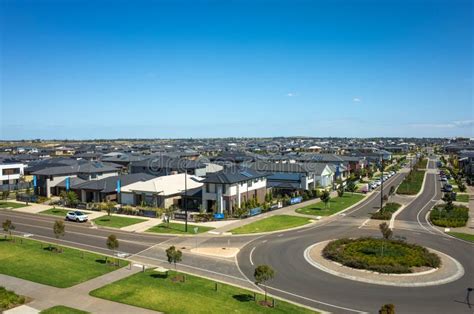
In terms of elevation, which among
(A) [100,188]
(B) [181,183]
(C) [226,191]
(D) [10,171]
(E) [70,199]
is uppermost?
(C) [226,191]

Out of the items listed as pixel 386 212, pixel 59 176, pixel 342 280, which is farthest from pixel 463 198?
pixel 59 176

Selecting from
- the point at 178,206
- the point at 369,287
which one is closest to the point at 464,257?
the point at 369,287

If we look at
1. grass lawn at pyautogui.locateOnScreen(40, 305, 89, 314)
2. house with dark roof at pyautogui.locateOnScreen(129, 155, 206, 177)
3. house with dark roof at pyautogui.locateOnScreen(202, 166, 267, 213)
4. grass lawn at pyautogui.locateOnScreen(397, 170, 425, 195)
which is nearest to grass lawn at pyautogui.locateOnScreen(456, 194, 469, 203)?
grass lawn at pyautogui.locateOnScreen(397, 170, 425, 195)

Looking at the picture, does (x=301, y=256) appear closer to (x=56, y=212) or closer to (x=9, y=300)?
(x=9, y=300)

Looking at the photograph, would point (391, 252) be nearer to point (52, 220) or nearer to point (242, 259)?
point (242, 259)

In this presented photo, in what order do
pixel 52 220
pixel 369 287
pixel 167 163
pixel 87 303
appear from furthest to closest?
pixel 167 163, pixel 52 220, pixel 369 287, pixel 87 303

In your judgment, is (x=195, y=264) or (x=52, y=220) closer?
(x=195, y=264)
